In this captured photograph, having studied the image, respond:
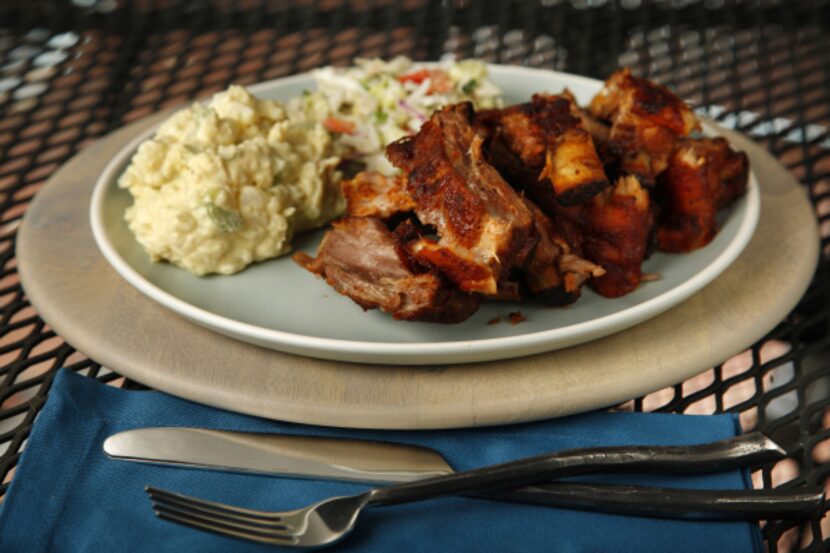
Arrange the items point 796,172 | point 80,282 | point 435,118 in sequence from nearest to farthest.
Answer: point 435,118
point 80,282
point 796,172

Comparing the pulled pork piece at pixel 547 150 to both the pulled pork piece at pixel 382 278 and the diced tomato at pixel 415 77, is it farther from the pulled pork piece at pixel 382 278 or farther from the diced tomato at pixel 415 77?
the diced tomato at pixel 415 77

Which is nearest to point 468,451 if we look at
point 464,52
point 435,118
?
point 435,118

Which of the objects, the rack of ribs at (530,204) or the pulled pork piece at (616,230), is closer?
the rack of ribs at (530,204)

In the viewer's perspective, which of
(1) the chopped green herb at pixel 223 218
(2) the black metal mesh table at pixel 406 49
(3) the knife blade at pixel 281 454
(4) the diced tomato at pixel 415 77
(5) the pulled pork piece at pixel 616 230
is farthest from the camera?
(2) the black metal mesh table at pixel 406 49

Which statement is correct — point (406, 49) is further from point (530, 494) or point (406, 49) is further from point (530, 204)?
point (530, 494)

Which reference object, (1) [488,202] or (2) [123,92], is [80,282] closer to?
(1) [488,202]

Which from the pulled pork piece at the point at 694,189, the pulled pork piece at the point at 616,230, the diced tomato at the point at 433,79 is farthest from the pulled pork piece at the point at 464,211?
the diced tomato at the point at 433,79
